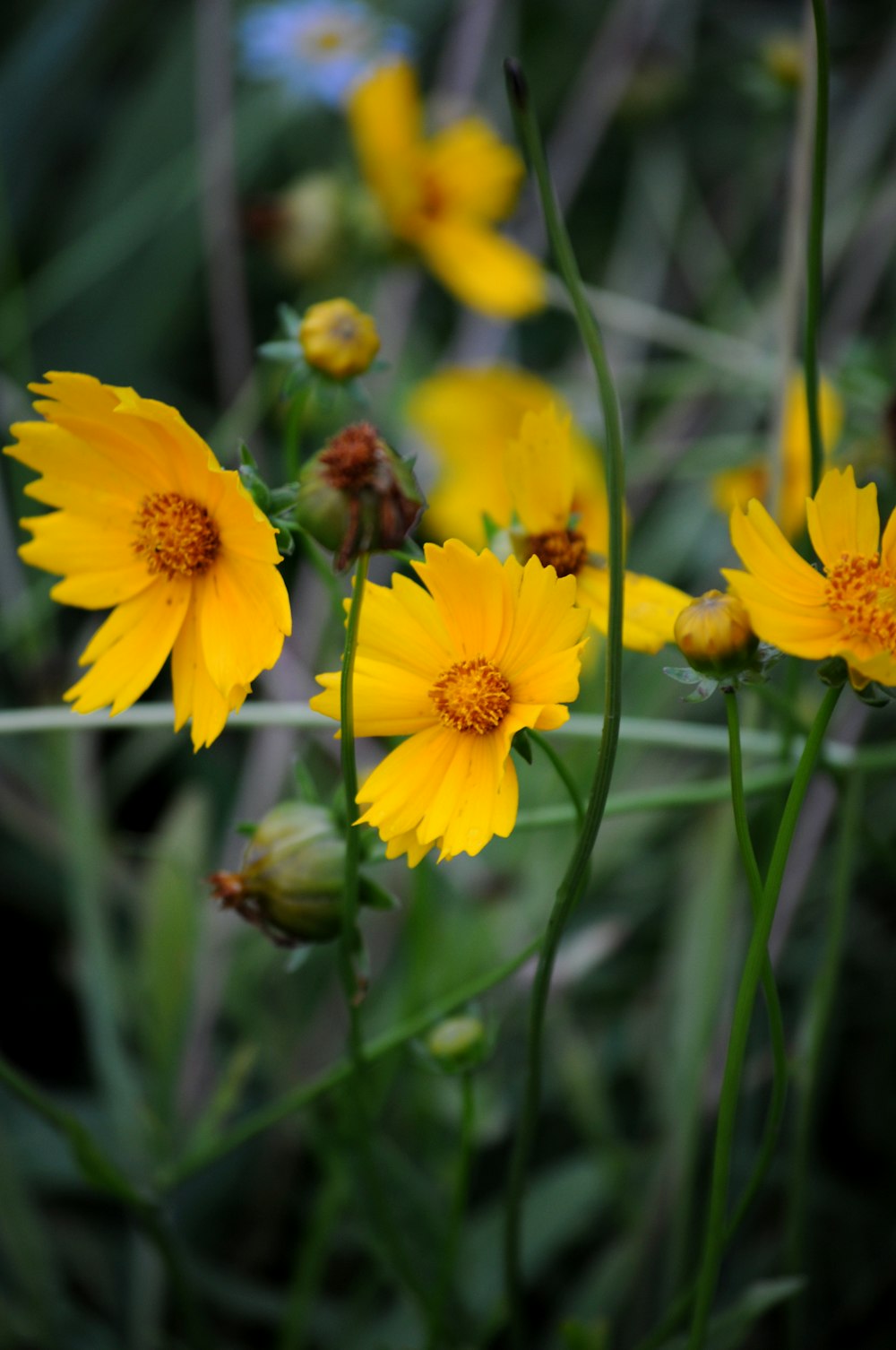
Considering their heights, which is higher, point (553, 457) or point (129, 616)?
point (553, 457)

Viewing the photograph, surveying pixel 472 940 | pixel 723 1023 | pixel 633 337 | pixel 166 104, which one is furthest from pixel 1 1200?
pixel 166 104

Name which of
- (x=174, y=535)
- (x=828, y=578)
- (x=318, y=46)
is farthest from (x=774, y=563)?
(x=318, y=46)

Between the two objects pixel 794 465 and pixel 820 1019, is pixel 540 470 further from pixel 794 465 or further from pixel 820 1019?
pixel 794 465

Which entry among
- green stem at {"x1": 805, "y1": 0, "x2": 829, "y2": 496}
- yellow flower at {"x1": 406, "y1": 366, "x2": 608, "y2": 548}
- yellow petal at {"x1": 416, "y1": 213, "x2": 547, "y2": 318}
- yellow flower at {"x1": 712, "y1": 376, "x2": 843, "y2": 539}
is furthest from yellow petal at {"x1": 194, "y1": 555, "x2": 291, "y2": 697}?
yellow petal at {"x1": 416, "y1": 213, "x2": 547, "y2": 318}

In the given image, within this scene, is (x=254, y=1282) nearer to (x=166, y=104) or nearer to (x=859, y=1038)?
(x=859, y=1038)

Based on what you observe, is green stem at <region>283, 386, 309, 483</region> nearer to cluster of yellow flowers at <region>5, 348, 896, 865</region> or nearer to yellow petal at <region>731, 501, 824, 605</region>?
cluster of yellow flowers at <region>5, 348, 896, 865</region>

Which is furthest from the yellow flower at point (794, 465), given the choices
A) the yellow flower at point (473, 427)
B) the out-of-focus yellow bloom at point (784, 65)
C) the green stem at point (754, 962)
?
the green stem at point (754, 962)

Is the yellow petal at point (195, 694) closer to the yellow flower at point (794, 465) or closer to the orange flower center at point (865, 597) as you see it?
the orange flower center at point (865, 597)

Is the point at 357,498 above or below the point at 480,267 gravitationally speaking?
below
